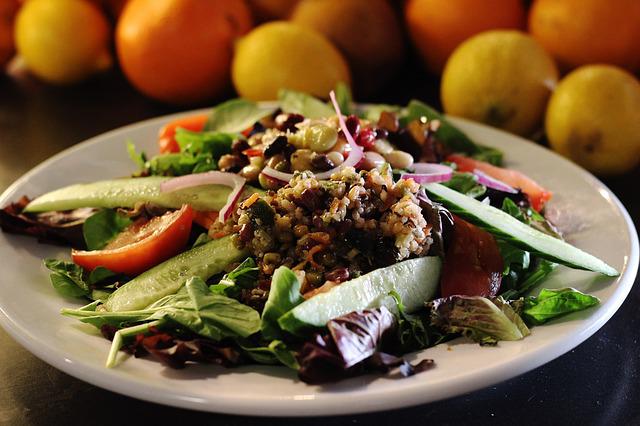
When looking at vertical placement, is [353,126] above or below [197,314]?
above

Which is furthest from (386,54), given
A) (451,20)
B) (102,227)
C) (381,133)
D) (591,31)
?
(102,227)

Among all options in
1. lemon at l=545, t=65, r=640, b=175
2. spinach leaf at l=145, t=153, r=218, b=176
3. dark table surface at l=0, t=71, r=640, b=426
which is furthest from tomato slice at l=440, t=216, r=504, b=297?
lemon at l=545, t=65, r=640, b=175

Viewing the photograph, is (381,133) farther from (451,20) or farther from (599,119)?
(451,20)

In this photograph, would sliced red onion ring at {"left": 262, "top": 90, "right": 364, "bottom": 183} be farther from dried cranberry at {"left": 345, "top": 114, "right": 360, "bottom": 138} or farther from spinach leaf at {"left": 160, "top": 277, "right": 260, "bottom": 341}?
spinach leaf at {"left": 160, "top": 277, "right": 260, "bottom": 341}

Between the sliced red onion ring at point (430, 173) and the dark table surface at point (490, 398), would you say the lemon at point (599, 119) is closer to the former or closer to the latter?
the dark table surface at point (490, 398)

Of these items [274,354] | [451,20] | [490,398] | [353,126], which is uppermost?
[353,126]

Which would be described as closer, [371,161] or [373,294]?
[373,294]
